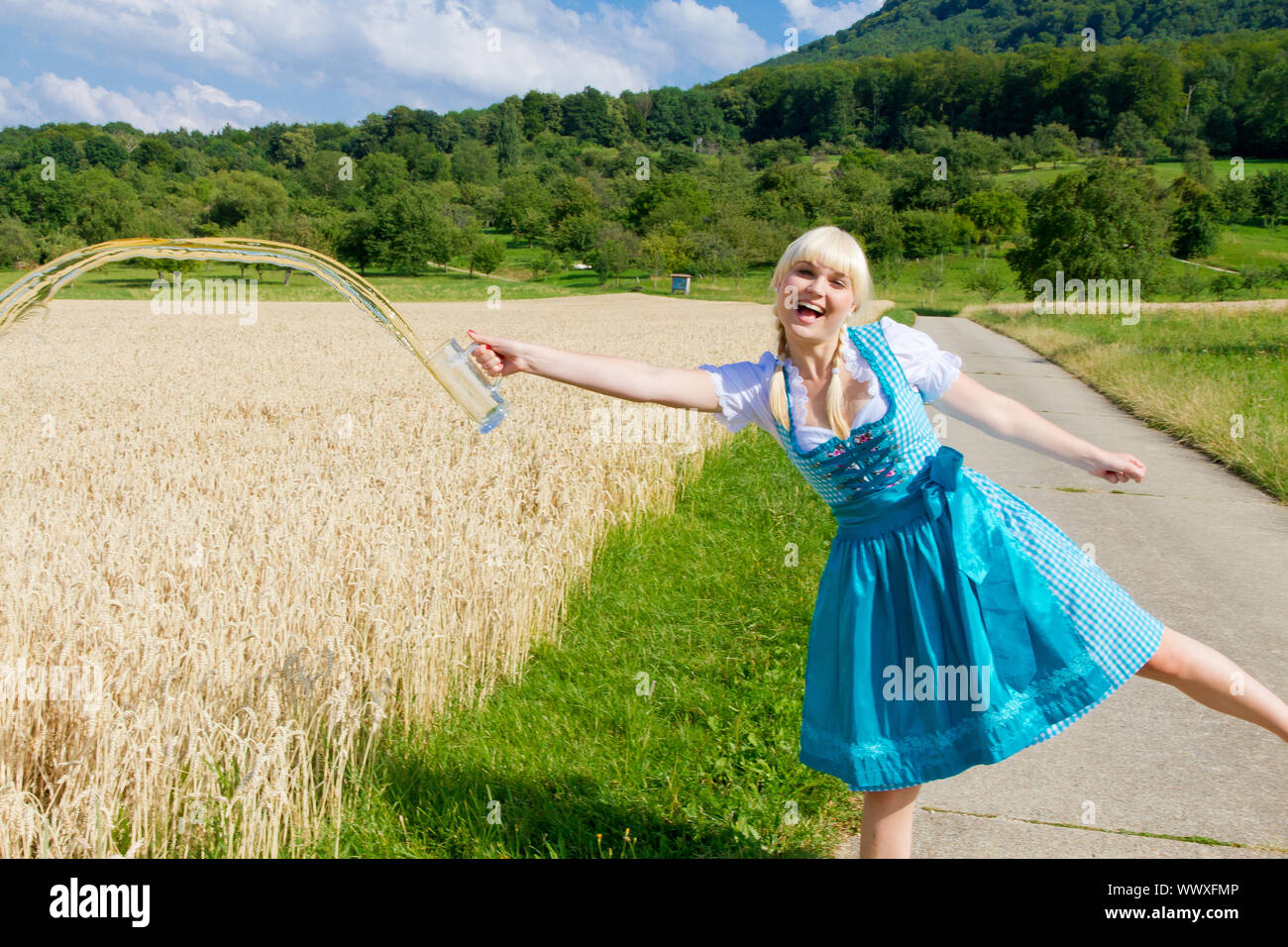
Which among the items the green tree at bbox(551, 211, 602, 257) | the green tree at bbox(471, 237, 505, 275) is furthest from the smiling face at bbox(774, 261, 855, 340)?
the green tree at bbox(551, 211, 602, 257)

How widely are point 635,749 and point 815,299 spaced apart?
2040mm

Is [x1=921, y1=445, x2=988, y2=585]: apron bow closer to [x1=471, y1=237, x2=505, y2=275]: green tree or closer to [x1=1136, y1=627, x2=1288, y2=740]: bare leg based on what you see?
[x1=1136, y1=627, x2=1288, y2=740]: bare leg

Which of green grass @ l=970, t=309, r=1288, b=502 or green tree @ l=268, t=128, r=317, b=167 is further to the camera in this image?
green tree @ l=268, t=128, r=317, b=167

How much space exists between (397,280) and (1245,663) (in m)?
72.6

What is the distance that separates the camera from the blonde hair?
99.0 inches

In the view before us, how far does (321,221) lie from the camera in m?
69.2

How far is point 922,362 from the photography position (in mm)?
2725

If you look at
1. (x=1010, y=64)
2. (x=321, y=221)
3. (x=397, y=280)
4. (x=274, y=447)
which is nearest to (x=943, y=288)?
(x=397, y=280)

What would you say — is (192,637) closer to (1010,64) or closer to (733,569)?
(733,569)

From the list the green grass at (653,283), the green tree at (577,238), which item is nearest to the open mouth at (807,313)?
the green grass at (653,283)

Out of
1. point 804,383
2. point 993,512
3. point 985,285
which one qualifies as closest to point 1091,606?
point 993,512

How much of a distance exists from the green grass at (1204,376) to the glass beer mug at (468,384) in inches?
331

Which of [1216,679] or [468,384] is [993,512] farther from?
[468,384]

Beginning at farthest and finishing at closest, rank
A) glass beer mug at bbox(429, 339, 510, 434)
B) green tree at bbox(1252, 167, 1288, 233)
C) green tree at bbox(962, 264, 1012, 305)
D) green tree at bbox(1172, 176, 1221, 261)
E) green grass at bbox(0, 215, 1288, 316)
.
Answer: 1. green tree at bbox(1252, 167, 1288, 233)
2. green tree at bbox(1172, 176, 1221, 261)
3. green tree at bbox(962, 264, 1012, 305)
4. green grass at bbox(0, 215, 1288, 316)
5. glass beer mug at bbox(429, 339, 510, 434)
